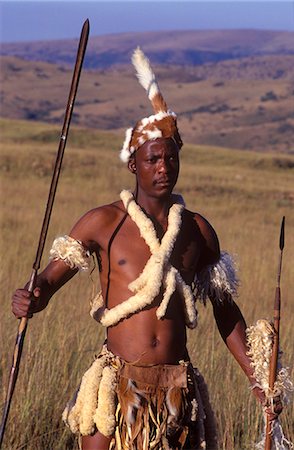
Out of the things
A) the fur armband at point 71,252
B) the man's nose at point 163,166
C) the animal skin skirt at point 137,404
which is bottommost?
the animal skin skirt at point 137,404

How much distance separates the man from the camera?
3811 millimetres

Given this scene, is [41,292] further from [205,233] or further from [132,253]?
[205,233]

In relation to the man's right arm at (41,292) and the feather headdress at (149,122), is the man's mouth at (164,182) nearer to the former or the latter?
the feather headdress at (149,122)

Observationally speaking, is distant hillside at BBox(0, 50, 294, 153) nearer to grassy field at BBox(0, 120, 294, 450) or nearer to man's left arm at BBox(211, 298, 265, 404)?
grassy field at BBox(0, 120, 294, 450)

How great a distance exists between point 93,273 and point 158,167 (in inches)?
269

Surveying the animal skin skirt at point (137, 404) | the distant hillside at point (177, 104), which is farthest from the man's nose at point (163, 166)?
the distant hillside at point (177, 104)

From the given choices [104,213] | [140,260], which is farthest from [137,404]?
[104,213]

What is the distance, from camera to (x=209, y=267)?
4.10 m

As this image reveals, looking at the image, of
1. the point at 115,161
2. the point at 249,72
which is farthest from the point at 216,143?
the point at 249,72

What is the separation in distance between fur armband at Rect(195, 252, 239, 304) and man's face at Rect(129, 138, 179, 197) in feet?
1.27

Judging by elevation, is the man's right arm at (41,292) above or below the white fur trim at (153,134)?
below

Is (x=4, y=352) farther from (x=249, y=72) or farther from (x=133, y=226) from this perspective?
(x=249, y=72)

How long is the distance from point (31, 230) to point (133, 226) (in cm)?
987

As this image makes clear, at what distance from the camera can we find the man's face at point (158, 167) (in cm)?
386
